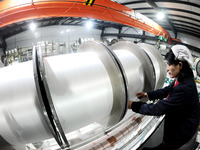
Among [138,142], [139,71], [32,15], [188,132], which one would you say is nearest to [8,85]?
[139,71]

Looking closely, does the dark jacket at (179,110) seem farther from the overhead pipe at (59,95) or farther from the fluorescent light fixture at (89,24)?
the fluorescent light fixture at (89,24)

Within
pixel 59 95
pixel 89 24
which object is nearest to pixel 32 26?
pixel 89 24

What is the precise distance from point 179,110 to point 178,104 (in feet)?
0.37

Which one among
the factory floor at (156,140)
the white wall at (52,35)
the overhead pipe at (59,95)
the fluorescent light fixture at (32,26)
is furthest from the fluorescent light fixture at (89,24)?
the factory floor at (156,140)

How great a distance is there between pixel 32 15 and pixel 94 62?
1190 millimetres

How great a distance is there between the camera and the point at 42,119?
0.36 metres

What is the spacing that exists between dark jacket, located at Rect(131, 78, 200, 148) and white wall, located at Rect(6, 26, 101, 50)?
1452mm

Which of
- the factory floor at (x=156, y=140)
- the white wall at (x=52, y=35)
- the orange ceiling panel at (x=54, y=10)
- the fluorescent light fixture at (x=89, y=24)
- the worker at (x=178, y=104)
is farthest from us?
the fluorescent light fixture at (x=89, y=24)

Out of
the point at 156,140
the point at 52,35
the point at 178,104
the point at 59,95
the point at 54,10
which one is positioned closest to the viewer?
the point at 59,95

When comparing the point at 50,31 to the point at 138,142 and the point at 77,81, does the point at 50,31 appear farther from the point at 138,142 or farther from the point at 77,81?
the point at 138,142

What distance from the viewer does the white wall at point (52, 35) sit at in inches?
49.8

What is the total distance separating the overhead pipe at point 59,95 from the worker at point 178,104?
0.24 m

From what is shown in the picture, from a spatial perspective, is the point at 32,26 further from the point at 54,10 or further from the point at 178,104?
the point at 178,104

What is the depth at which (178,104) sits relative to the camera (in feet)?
2.02
